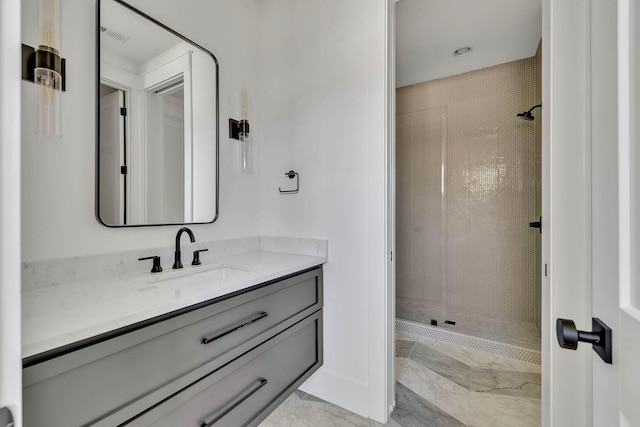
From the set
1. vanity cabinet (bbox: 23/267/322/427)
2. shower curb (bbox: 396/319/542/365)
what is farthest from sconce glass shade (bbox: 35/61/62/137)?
shower curb (bbox: 396/319/542/365)

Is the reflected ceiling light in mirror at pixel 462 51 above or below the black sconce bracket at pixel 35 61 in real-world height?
above

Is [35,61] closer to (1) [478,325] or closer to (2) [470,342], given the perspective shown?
(2) [470,342]

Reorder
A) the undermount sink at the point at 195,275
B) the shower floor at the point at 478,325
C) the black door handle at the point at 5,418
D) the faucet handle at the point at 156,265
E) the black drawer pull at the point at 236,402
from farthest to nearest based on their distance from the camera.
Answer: the shower floor at the point at 478,325 < the faucet handle at the point at 156,265 < the undermount sink at the point at 195,275 < the black drawer pull at the point at 236,402 < the black door handle at the point at 5,418

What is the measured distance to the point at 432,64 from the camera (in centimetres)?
267

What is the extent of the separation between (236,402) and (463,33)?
280cm

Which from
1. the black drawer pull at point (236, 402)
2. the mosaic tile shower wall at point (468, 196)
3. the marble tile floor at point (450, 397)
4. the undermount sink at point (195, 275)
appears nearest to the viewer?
the black drawer pull at point (236, 402)

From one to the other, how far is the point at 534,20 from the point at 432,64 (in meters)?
0.79

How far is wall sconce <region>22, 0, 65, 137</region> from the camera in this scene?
3.42 ft

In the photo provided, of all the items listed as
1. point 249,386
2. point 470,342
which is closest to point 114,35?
point 249,386

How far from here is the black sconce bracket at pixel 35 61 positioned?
103 cm

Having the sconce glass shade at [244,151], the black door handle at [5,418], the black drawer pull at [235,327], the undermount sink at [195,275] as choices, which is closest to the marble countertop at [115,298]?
the undermount sink at [195,275]

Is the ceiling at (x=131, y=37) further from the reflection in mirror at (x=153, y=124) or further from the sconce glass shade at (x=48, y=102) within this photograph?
the sconce glass shade at (x=48, y=102)

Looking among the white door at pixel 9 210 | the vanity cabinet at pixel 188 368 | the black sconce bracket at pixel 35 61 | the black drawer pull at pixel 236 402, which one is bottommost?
the black drawer pull at pixel 236 402

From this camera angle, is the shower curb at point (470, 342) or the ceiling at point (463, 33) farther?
the shower curb at point (470, 342)
